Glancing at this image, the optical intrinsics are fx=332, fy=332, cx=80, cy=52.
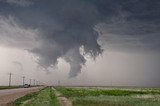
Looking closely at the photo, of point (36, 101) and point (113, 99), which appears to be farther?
point (113, 99)

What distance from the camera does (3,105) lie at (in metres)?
39.2

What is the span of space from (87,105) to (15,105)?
876cm

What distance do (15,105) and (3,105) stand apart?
174 cm

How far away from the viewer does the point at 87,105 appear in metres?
40.3

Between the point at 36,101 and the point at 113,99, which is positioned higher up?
the point at 113,99

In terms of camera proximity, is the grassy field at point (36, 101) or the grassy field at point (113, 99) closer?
the grassy field at point (36, 101)

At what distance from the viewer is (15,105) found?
40.4 meters

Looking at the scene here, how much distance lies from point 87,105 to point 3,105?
9995 mm

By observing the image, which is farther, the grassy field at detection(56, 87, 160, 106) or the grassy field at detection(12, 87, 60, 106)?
the grassy field at detection(56, 87, 160, 106)

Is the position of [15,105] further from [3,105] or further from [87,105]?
[87,105]

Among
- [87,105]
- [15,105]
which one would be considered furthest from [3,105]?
[87,105]
